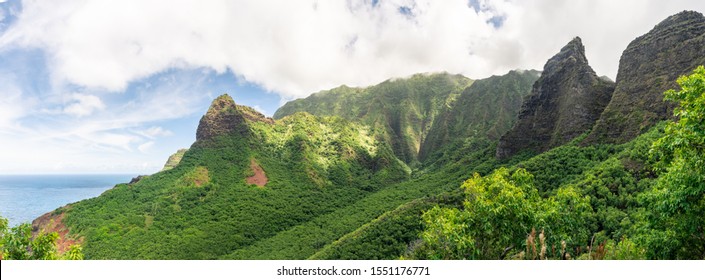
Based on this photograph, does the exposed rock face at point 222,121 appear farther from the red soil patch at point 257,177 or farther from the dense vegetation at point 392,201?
the red soil patch at point 257,177

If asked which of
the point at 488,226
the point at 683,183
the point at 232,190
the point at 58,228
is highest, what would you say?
the point at 232,190

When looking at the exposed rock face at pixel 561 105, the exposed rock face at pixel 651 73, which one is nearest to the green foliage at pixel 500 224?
the exposed rock face at pixel 651 73

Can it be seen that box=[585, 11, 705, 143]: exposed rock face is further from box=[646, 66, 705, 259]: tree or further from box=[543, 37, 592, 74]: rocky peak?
box=[646, 66, 705, 259]: tree

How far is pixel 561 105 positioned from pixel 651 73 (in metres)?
25.3

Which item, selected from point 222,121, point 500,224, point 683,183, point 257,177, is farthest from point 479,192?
point 222,121

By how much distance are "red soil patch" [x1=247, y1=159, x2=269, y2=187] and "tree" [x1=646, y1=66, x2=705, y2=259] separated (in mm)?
113565

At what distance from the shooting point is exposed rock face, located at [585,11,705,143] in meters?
60.0

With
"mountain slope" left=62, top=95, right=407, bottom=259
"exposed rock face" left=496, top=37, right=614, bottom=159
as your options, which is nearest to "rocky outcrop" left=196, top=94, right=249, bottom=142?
"mountain slope" left=62, top=95, right=407, bottom=259

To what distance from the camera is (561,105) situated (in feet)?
300

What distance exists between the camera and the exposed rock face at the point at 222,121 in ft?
434

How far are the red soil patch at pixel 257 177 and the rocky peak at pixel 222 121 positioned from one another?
59.5 feet

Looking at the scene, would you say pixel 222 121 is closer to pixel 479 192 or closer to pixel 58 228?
pixel 58 228

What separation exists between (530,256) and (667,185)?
5987mm

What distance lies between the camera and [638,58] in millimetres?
72000
